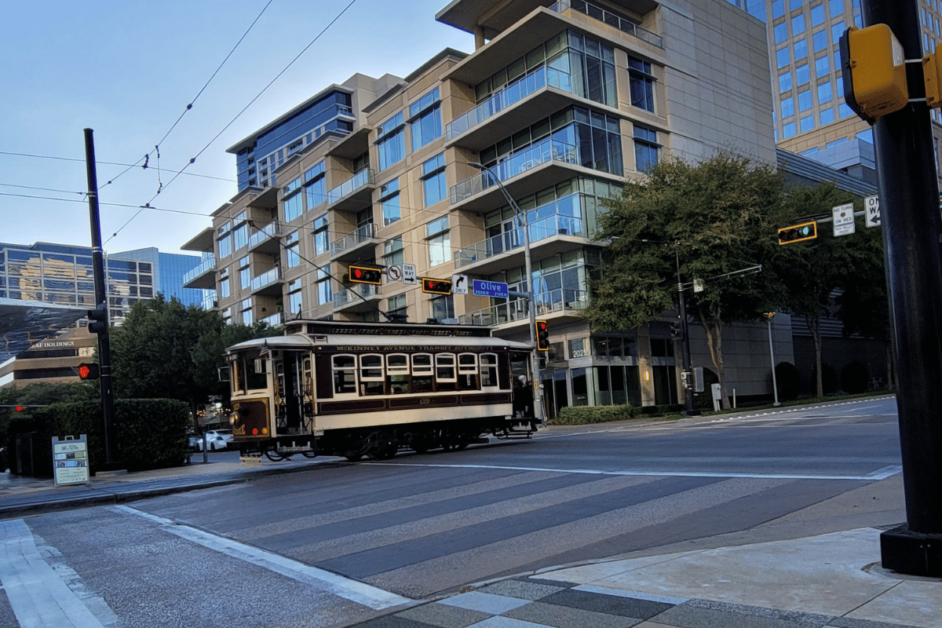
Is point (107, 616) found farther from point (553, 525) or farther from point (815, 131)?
point (815, 131)

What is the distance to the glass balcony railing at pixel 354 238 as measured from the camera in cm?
5147

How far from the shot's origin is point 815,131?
90688 mm

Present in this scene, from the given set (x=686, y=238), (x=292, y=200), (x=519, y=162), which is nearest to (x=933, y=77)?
(x=686, y=238)

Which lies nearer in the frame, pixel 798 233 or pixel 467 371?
pixel 467 371

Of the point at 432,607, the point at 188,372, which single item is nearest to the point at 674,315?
the point at 188,372

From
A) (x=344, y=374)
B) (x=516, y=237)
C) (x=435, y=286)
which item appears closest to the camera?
(x=344, y=374)

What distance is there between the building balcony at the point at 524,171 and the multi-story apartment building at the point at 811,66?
5749cm

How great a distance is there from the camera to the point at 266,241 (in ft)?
210

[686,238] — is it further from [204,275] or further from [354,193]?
[204,275]

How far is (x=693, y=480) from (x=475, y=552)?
4946 millimetres

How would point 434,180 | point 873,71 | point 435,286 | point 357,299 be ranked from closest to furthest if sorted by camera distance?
point 873,71
point 435,286
point 434,180
point 357,299

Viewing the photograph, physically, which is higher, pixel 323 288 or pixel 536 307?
pixel 323 288

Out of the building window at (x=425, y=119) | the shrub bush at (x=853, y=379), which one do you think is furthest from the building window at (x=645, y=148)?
the shrub bush at (x=853, y=379)

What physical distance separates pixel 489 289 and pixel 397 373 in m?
11.2
